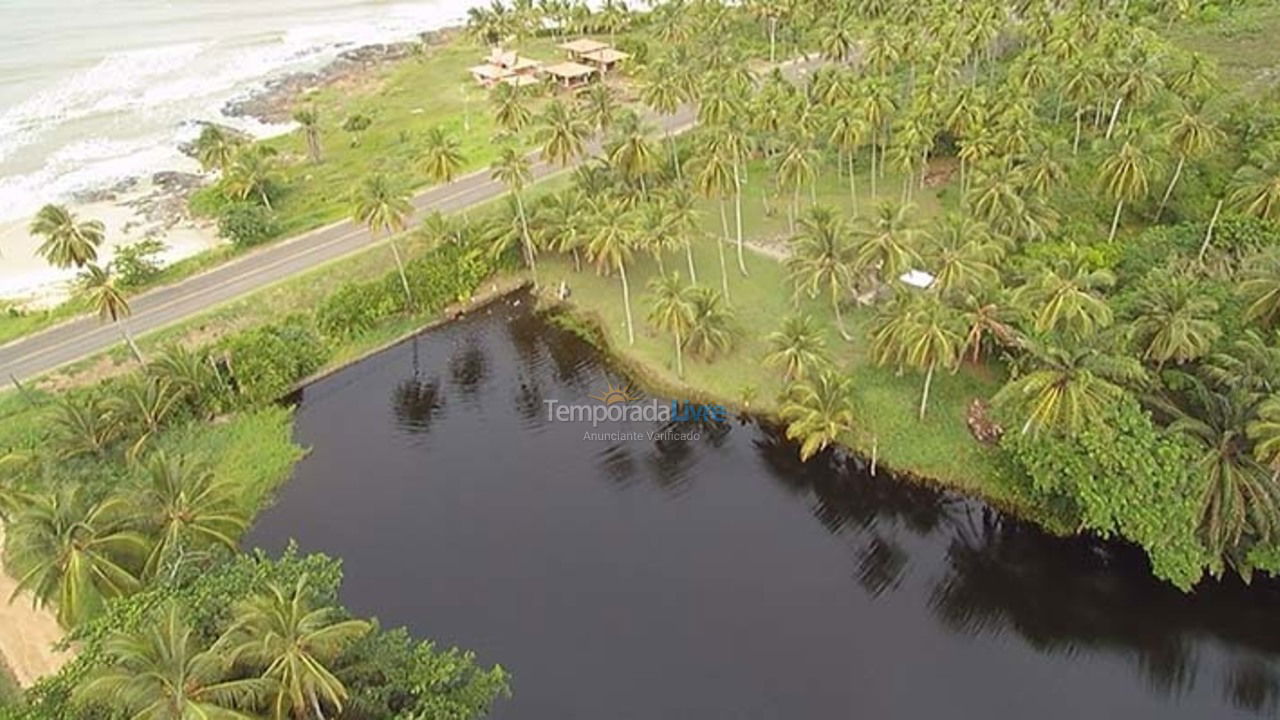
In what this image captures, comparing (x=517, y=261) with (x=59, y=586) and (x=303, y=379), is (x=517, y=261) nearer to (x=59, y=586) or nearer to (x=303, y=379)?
(x=303, y=379)

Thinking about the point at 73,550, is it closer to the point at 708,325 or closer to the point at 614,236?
the point at 614,236

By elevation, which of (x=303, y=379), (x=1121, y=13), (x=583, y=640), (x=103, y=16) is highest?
(x=103, y=16)

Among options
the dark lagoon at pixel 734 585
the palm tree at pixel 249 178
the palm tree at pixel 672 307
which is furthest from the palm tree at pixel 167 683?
the palm tree at pixel 249 178

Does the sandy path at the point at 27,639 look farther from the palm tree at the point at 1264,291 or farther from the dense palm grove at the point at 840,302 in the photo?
the palm tree at the point at 1264,291

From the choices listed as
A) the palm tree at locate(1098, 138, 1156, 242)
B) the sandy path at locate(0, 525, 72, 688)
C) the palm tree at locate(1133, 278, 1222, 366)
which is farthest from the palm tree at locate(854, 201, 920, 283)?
the sandy path at locate(0, 525, 72, 688)

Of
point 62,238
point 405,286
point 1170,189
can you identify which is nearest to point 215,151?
point 62,238

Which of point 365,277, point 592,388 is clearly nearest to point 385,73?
point 365,277

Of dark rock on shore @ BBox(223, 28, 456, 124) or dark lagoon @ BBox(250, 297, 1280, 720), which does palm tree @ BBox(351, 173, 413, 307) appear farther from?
dark rock on shore @ BBox(223, 28, 456, 124)
